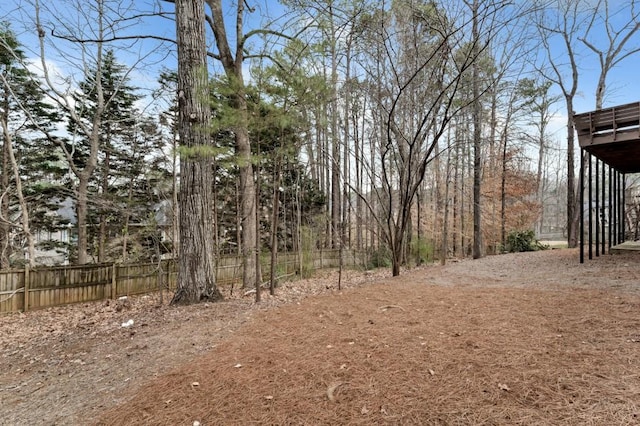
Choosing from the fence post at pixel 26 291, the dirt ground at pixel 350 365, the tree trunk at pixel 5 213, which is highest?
the tree trunk at pixel 5 213

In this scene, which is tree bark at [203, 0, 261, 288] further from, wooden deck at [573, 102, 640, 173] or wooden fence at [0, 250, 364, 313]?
wooden deck at [573, 102, 640, 173]

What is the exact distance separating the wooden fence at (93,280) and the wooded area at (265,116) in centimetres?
54

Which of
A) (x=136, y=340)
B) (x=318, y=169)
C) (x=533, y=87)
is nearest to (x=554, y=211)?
(x=533, y=87)

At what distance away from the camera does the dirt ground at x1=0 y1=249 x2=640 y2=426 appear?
5.64 feet

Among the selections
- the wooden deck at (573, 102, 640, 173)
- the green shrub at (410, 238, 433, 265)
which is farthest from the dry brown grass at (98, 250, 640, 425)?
the green shrub at (410, 238, 433, 265)

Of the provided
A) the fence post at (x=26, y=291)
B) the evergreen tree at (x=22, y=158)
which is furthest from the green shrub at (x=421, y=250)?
the evergreen tree at (x=22, y=158)

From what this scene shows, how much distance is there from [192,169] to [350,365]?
3441mm

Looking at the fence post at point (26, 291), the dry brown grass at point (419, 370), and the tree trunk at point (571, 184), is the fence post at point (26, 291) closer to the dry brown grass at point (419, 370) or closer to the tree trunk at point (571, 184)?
the dry brown grass at point (419, 370)

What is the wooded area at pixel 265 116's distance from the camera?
4.56 metres

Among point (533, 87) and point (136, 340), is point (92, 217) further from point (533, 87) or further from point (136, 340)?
point (533, 87)

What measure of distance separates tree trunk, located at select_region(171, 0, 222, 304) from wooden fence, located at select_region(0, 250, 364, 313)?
2444 millimetres

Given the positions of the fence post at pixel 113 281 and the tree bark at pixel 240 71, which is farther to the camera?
the fence post at pixel 113 281

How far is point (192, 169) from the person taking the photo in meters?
4.49

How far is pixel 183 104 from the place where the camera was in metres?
4.46
